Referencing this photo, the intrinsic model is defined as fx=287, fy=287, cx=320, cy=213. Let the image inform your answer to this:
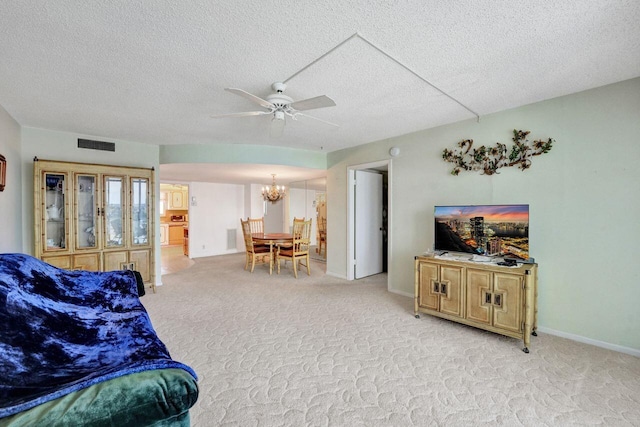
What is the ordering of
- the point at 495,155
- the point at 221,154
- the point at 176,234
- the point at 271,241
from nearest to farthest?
the point at 495,155, the point at 221,154, the point at 271,241, the point at 176,234

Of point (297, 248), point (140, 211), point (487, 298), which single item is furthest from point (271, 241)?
point (487, 298)

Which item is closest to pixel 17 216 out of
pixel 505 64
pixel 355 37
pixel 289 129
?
pixel 289 129

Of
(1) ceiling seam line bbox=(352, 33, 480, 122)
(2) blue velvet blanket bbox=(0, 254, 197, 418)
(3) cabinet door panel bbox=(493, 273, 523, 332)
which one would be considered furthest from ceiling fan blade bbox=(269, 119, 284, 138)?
(3) cabinet door panel bbox=(493, 273, 523, 332)

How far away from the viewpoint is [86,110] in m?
3.18

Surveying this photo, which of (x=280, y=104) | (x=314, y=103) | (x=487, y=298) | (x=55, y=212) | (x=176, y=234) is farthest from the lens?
(x=176, y=234)

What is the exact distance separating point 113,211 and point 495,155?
5.14 meters

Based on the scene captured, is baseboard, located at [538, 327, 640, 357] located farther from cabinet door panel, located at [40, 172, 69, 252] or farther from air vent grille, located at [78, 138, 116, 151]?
air vent grille, located at [78, 138, 116, 151]

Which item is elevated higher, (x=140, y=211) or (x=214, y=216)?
(x=140, y=211)

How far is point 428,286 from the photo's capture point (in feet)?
10.8

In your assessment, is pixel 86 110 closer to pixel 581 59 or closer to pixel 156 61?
pixel 156 61

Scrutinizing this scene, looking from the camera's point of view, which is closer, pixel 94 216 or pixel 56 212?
pixel 56 212

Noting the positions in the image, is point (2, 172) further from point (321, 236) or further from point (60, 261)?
point (321, 236)

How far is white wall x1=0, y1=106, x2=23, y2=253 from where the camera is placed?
309 cm

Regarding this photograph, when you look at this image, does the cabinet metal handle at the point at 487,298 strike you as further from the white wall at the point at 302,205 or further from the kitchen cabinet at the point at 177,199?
the kitchen cabinet at the point at 177,199
